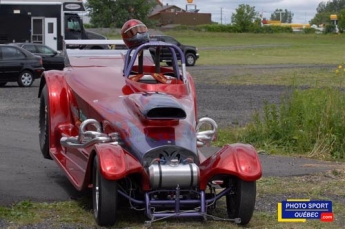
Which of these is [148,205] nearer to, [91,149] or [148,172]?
[148,172]

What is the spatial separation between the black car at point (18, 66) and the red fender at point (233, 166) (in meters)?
19.7

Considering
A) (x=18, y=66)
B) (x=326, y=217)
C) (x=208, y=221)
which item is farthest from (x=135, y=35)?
(x=18, y=66)

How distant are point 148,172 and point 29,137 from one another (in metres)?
6.97

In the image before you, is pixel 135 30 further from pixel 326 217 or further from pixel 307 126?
pixel 307 126

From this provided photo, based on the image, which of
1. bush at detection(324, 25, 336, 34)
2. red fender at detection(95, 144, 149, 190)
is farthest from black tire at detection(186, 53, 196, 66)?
bush at detection(324, 25, 336, 34)

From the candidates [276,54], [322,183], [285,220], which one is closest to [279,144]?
[322,183]

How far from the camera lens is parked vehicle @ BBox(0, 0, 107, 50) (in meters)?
37.4

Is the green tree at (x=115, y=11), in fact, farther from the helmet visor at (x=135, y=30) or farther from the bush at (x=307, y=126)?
the helmet visor at (x=135, y=30)

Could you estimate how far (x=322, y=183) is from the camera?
369 inches

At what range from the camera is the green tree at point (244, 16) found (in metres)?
109

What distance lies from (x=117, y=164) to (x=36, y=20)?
106 ft

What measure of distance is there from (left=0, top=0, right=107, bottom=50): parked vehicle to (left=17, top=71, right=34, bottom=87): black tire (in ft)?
36.3

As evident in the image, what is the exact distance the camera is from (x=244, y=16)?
116 metres

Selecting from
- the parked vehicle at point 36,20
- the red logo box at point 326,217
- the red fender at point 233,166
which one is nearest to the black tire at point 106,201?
the red fender at point 233,166
